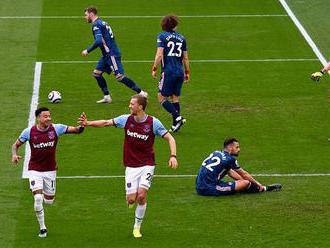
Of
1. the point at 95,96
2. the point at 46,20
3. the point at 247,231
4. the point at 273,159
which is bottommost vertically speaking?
the point at 247,231

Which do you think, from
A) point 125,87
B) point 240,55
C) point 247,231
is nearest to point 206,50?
point 240,55

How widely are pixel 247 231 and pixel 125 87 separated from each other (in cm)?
1093

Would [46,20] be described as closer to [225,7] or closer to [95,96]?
[225,7]

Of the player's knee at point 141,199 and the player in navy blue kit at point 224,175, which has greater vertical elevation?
the player in navy blue kit at point 224,175

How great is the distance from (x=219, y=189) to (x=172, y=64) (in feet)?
16.6

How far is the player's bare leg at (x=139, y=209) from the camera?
58.6ft

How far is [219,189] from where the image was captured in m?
20.0

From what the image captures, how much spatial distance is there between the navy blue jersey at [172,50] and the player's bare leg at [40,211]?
714 centimetres

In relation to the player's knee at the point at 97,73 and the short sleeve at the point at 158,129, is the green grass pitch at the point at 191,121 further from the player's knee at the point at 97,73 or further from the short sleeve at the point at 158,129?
the short sleeve at the point at 158,129

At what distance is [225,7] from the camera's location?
3706 centimetres

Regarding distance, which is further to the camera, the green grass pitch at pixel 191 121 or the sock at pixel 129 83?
the sock at pixel 129 83

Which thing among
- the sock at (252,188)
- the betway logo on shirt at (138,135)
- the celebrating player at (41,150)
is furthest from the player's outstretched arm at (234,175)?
the celebrating player at (41,150)

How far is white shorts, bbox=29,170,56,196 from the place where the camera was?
58.9 feet

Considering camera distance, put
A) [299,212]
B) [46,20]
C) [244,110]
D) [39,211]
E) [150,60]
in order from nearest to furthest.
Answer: [39,211]
[299,212]
[244,110]
[150,60]
[46,20]
